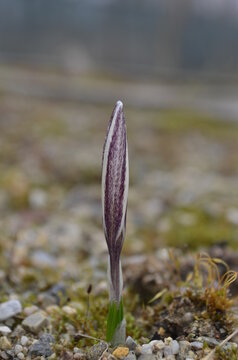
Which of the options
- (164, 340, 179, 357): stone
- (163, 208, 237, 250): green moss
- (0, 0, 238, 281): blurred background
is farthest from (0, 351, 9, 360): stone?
(163, 208, 237, 250): green moss

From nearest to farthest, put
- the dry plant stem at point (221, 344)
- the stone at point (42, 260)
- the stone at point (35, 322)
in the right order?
1. the dry plant stem at point (221, 344)
2. the stone at point (35, 322)
3. the stone at point (42, 260)

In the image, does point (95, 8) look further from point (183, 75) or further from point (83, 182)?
point (83, 182)

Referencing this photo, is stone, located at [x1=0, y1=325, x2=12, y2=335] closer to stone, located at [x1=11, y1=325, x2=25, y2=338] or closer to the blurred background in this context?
stone, located at [x1=11, y1=325, x2=25, y2=338]

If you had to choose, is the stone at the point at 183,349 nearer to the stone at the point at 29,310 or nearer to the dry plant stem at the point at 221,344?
the dry plant stem at the point at 221,344

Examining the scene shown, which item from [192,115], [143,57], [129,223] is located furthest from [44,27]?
[129,223]

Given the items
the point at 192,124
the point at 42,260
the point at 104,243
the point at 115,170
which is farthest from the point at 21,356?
the point at 192,124

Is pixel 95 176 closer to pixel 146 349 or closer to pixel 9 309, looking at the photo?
pixel 9 309

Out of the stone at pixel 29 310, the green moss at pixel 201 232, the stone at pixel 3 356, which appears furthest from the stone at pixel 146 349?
the green moss at pixel 201 232
